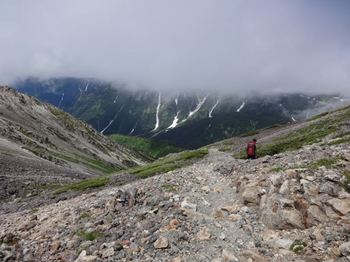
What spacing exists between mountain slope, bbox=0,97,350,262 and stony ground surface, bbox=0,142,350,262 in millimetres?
60

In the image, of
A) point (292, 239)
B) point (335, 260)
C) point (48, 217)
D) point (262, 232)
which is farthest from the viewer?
point (48, 217)

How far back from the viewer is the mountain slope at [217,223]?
25.4m

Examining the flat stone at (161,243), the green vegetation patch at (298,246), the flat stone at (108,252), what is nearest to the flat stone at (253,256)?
the green vegetation patch at (298,246)

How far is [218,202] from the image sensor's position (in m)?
33.0

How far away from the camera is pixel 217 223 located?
1144 inches

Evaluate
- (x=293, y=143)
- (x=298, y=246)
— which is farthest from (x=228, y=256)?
(x=293, y=143)

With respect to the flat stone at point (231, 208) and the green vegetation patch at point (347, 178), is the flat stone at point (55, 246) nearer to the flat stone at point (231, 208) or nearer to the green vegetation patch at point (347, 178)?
the flat stone at point (231, 208)

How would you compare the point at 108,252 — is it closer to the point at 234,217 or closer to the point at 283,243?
the point at 234,217

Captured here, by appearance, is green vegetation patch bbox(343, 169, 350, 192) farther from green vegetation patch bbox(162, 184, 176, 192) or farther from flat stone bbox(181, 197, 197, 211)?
green vegetation patch bbox(162, 184, 176, 192)

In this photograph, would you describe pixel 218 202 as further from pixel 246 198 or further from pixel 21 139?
pixel 21 139

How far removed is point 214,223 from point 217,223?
19cm

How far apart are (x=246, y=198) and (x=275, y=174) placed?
268 centimetres

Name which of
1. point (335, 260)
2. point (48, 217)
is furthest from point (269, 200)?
point (48, 217)

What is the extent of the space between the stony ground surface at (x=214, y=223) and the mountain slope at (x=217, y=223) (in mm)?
60
